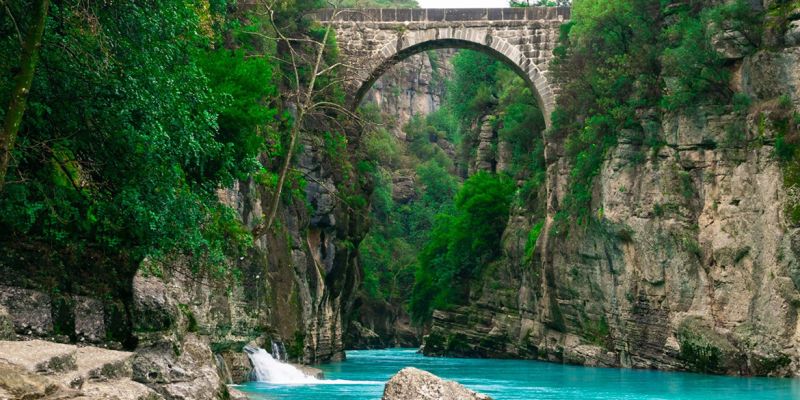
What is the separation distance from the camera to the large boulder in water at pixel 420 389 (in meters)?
13.6

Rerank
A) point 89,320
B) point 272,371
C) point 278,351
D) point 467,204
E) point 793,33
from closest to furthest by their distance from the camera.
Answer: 1. point 89,320
2. point 272,371
3. point 793,33
4. point 278,351
5. point 467,204

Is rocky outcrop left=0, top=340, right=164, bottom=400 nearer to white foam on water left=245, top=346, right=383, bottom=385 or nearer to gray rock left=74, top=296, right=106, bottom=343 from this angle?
gray rock left=74, top=296, right=106, bottom=343

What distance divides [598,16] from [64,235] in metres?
24.8

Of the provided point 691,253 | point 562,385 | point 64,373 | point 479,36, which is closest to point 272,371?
point 562,385

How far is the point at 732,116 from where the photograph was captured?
29578 millimetres

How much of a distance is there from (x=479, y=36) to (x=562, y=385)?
17.2 meters

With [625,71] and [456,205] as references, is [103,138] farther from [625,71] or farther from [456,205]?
[456,205]

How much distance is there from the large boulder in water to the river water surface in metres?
7.13

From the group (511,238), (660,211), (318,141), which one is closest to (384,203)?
(511,238)

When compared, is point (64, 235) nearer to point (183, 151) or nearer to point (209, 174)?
point (183, 151)

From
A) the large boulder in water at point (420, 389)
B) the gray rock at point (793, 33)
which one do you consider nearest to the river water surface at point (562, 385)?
the large boulder in water at point (420, 389)

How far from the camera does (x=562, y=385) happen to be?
2678 centimetres

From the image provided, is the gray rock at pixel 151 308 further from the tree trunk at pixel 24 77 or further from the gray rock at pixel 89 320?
the tree trunk at pixel 24 77

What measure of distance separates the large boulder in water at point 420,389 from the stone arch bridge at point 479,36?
2676 centimetres
